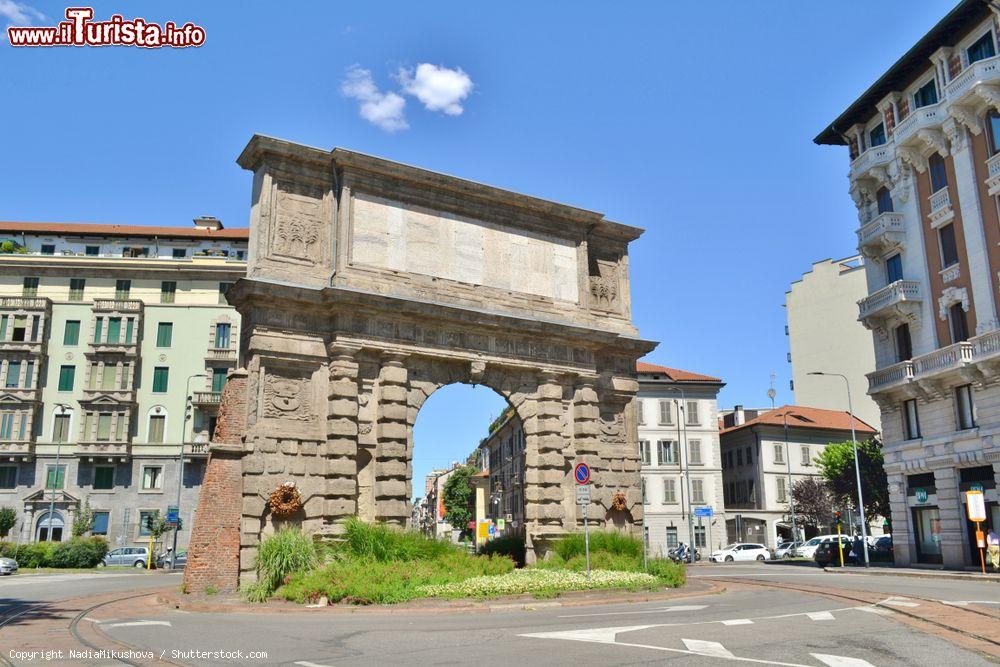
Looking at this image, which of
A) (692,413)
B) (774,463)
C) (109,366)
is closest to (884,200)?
(692,413)

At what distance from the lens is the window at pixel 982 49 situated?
33.5 meters

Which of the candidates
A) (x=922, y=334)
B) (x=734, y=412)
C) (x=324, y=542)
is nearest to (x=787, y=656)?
(x=324, y=542)

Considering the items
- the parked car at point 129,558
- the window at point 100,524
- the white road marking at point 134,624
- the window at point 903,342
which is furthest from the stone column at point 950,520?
the window at point 100,524

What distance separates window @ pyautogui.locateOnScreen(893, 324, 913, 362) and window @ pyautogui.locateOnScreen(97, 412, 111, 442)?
5006cm

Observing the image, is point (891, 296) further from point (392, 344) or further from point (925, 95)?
point (392, 344)

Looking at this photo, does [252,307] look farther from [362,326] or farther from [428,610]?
[428,610]

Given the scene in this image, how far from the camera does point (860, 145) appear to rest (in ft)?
140

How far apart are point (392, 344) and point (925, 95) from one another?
95.3 feet

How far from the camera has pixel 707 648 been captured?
1116 centimetres

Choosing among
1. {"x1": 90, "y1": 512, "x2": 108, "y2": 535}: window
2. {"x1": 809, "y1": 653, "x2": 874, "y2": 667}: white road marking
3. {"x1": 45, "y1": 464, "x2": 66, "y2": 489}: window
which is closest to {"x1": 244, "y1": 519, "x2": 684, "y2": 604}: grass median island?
{"x1": 809, "y1": 653, "x2": 874, "y2": 667}: white road marking

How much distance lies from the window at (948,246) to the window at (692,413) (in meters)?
30.7

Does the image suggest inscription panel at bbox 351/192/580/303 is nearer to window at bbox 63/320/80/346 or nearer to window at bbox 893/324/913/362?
window at bbox 893/324/913/362

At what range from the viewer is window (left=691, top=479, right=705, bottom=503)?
2505 inches

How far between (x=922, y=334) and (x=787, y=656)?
3166 cm
